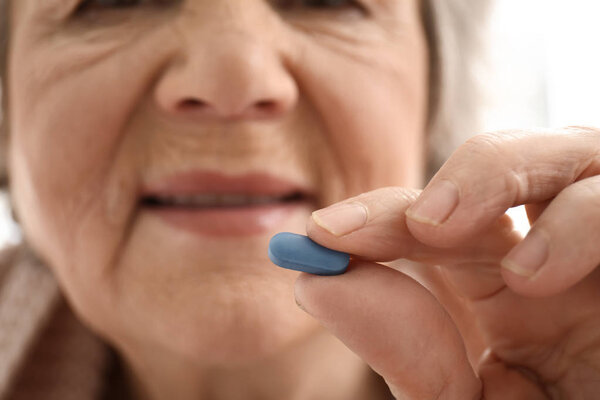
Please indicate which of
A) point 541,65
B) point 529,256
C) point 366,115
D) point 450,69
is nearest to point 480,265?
point 529,256

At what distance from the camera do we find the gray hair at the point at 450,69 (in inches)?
36.9

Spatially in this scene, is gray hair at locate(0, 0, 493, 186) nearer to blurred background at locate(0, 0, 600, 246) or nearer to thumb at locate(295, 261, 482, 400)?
blurred background at locate(0, 0, 600, 246)

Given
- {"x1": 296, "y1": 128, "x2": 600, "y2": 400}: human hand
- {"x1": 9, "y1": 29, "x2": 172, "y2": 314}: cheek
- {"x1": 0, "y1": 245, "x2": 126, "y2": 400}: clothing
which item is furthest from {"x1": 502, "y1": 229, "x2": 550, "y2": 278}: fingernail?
{"x1": 0, "y1": 245, "x2": 126, "y2": 400}: clothing

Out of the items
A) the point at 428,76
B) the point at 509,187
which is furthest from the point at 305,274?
the point at 428,76

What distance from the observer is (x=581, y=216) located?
0.46 meters

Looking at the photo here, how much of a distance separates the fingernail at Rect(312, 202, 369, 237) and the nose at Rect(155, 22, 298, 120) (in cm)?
29

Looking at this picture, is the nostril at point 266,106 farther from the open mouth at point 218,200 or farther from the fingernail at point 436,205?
the fingernail at point 436,205

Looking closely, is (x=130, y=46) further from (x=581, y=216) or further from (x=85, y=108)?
(x=581, y=216)

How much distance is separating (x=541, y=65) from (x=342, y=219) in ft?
3.27

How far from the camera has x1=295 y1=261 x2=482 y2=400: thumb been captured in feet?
1.54

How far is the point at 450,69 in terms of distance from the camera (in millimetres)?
971

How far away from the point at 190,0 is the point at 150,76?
0.11 m

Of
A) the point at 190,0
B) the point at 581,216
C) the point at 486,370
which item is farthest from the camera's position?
the point at 190,0

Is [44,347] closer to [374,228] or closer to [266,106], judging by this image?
[266,106]
